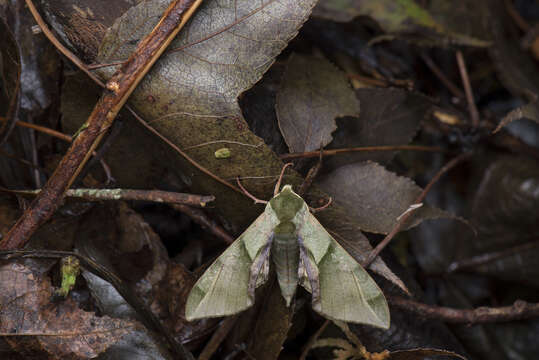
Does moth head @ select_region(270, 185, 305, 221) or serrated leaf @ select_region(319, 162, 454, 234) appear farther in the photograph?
serrated leaf @ select_region(319, 162, 454, 234)

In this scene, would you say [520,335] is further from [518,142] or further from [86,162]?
[86,162]

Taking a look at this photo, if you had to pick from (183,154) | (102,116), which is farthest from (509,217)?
(102,116)

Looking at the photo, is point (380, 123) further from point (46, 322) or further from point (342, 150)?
point (46, 322)

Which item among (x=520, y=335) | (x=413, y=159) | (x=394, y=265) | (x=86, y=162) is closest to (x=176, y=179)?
(x=86, y=162)

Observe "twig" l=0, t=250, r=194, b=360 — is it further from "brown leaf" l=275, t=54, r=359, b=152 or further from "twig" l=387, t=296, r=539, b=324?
"twig" l=387, t=296, r=539, b=324

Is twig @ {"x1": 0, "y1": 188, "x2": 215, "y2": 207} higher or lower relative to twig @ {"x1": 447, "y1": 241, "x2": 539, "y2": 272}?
higher

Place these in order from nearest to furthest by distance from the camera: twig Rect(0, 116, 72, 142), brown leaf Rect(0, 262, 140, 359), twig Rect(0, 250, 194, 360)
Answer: brown leaf Rect(0, 262, 140, 359) → twig Rect(0, 250, 194, 360) → twig Rect(0, 116, 72, 142)

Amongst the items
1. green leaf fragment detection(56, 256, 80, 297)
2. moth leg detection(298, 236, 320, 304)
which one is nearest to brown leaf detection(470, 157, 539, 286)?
moth leg detection(298, 236, 320, 304)
